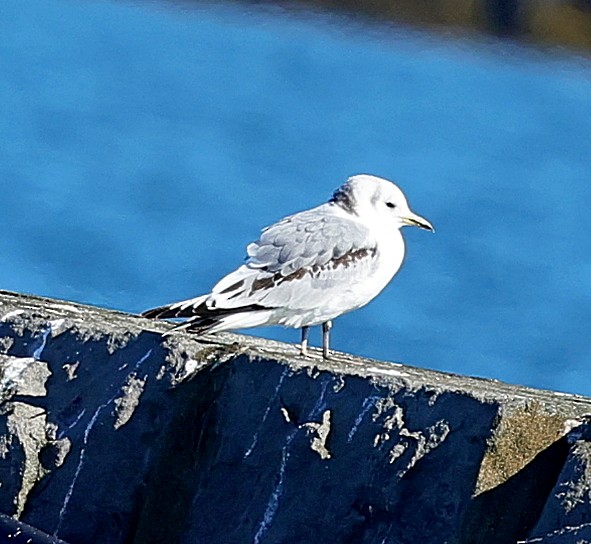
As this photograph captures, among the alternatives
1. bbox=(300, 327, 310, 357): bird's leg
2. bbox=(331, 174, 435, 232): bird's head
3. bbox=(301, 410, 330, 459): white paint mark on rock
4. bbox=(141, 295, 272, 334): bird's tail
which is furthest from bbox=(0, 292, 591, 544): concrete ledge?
bbox=(331, 174, 435, 232): bird's head

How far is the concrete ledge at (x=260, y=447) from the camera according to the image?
7.22ft

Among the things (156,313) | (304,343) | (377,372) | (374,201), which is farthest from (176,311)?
(374,201)

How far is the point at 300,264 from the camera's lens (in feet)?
10.6

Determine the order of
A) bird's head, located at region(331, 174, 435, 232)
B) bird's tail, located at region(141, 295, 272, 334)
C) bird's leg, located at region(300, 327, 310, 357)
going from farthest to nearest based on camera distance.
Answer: bird's head, located at region(331, 174, 435, 232) → bird's leg, located at region(300, 327, 310, 357) → bird's tail, located at region(141, 295, 272, 334)

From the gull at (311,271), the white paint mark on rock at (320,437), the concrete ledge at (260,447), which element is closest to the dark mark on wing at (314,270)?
the gull at (311,271)

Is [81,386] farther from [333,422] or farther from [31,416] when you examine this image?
[333,422]

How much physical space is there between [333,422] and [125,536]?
0.34 metres

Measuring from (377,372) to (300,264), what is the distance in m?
0.80

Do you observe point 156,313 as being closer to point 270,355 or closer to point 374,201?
point 270,355

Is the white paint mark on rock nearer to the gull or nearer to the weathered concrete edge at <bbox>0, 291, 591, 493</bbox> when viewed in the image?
the weathered concrete edge at <bbox>0, 291, 591, 493</bbox>

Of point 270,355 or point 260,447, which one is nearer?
point 260,447

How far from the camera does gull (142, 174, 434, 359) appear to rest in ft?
10.3

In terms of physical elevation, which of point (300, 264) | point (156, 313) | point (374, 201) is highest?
point (374, 201)

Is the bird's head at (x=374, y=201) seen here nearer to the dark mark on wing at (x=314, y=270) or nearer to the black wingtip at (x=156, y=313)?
the dark mark on wing at (x=314, y=270)
